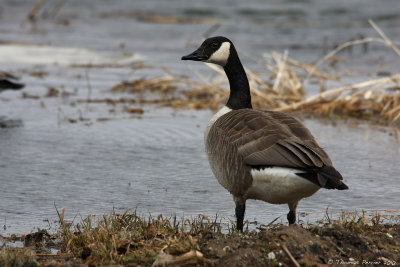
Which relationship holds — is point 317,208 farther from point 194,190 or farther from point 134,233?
point 134,233

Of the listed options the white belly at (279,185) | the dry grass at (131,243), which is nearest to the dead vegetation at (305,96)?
the white belly at (279,185)

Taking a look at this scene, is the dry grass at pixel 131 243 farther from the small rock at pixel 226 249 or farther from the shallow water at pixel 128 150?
the shallow water at pixel 128 150

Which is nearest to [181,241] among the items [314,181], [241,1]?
[314,181]

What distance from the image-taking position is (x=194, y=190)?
5711mm

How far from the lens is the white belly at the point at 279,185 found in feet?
13.2

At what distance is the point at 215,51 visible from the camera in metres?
5.52

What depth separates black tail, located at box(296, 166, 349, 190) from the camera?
383 centimetres

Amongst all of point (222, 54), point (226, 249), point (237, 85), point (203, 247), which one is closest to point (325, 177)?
point (226, 249)

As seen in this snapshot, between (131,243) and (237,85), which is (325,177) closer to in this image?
(131,243)

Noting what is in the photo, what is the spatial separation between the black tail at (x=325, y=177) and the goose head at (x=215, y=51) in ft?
6.02

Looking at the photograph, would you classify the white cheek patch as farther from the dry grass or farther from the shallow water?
the dry grass

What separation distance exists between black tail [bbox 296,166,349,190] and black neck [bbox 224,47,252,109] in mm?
1616

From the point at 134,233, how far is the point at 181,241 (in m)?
0.41

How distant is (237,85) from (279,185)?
5.29ft
